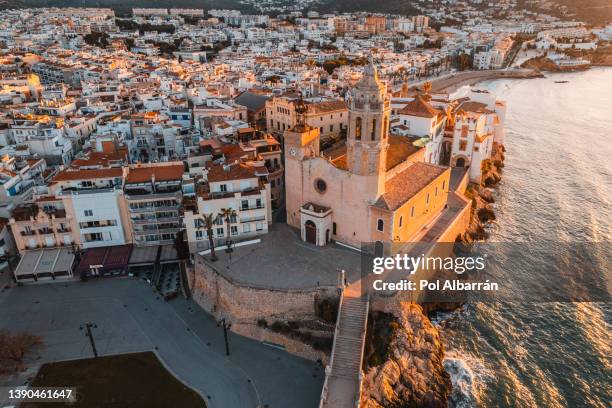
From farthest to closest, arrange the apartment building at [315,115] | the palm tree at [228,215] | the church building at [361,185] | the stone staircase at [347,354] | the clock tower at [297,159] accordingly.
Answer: the apartment building at [315,115]
the clock tower at [297,159]
the palm tree at [228,215]
the church building at [361,185]
the stone staircase at [347,354]

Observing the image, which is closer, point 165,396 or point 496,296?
point 165,396

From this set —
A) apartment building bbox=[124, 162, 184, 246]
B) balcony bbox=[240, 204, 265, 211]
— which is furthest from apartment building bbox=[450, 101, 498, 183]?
apartment building bbox=[124, 162, 184, 246]

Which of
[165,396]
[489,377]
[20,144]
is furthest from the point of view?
[20,144]

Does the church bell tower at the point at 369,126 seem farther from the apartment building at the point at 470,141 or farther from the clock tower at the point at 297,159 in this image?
the apartment building at the point at 470,141

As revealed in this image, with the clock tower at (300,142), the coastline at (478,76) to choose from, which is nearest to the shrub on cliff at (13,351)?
the clock tower at (300,142)

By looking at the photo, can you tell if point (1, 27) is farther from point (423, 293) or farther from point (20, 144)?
point (423, 293)

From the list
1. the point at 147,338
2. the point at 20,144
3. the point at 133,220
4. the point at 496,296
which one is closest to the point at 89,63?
the point at 20,144

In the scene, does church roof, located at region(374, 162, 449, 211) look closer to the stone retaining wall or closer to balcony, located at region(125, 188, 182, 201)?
the stone retaining wall
